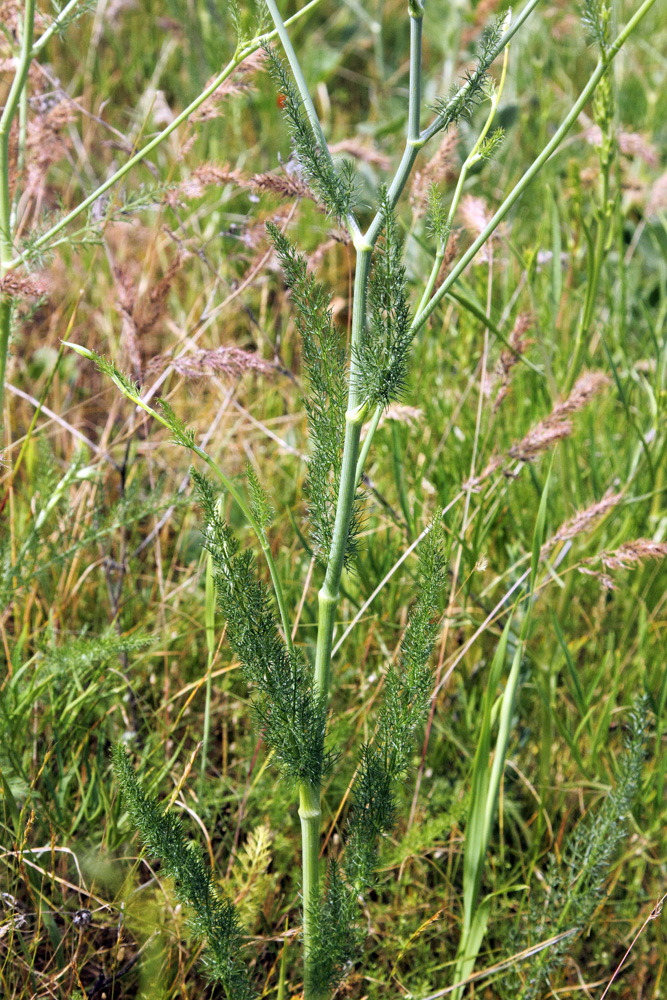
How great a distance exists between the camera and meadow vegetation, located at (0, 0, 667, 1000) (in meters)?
0.94

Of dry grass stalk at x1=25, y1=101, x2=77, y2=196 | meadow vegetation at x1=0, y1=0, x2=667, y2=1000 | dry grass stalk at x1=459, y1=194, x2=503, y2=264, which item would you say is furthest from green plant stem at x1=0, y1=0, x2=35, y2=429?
dry grass stalk at x1=459, y1=194, x2=503, y2=264

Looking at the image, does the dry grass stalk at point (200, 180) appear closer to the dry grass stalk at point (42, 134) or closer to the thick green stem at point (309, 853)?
the dry grass stalk at point (42, 134)

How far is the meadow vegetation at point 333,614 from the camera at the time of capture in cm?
94

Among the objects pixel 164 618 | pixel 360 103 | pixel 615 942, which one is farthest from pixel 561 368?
pixel 360 103

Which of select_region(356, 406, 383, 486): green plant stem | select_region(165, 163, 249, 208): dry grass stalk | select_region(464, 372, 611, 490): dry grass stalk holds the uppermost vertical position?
select_region(165, 163, 249, 208): dry grass stalk

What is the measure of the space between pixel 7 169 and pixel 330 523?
0.71 m

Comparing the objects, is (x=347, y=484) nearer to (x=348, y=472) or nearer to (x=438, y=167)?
Result: (x=348, y=472)

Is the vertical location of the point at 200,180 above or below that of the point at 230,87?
below

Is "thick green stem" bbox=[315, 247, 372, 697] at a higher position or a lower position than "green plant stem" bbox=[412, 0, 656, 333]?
lower

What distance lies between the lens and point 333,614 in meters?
0.95

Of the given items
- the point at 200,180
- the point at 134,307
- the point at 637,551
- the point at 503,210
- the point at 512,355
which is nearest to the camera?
the point at 503,210

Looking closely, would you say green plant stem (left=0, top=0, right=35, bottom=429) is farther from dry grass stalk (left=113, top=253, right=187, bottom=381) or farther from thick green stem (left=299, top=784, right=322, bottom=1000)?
thick green stem (left=299, top=784, right=322, bottom=1000)

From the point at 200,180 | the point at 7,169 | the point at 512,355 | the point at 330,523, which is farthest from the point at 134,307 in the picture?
the point at 330,523

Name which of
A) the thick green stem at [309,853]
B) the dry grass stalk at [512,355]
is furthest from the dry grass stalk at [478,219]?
the thick green stem at [309,853]
